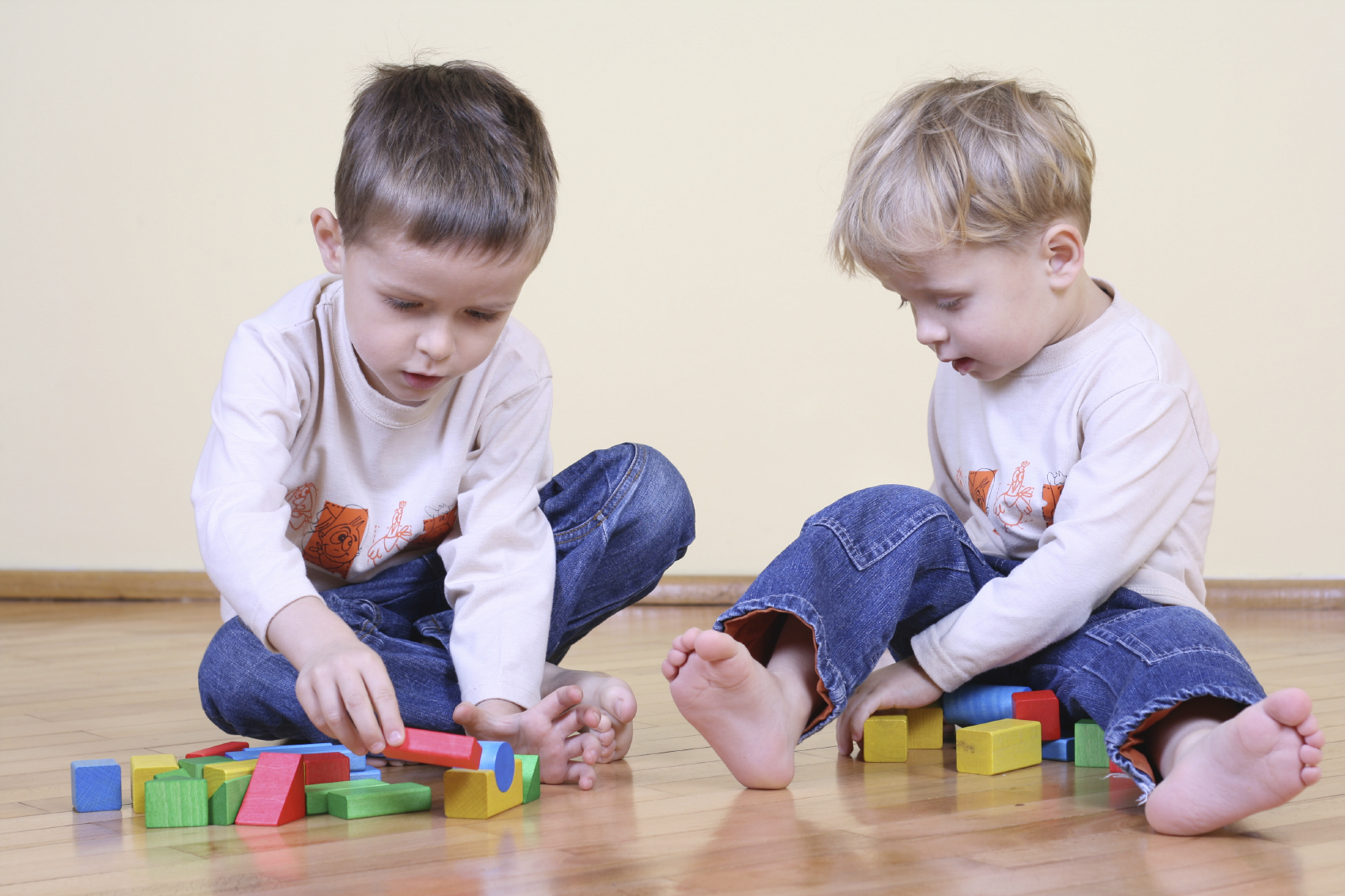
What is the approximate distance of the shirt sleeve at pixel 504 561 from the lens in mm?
987

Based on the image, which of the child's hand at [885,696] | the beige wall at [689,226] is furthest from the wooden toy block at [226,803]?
the beige wall at [689,226]

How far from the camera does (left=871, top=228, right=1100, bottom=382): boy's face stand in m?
1.02

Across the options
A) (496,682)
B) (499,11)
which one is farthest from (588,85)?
(496,682)

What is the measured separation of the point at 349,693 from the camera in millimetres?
778

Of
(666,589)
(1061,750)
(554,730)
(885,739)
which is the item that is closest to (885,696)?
(885,739)

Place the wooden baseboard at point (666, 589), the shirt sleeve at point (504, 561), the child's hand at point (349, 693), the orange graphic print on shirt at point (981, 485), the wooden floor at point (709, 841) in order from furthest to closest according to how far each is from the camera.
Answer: the wooden baseboard at point (666, 589), the orange graphic print on shirt at point (981, 485), the shirt sleeve at point (504, 561), the child's hand at point (349, 693), the wooden floor at point (709, 841)

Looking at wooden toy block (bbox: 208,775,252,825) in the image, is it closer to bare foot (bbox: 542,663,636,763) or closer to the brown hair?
bare foot (bbox: 542,663,636,763)

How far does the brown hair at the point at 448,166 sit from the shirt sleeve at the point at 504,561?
0.59 ft

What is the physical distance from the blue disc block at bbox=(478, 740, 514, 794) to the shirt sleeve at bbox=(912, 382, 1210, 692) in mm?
348

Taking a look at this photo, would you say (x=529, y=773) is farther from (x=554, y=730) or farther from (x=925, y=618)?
Answer: (x=925, y=618)

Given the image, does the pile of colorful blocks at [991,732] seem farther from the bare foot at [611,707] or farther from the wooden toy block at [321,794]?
the wooden toy block at [321,794]

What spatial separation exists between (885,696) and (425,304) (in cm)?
47

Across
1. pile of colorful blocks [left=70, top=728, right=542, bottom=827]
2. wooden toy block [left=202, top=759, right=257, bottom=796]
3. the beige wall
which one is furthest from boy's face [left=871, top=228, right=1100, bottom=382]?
the beige wall

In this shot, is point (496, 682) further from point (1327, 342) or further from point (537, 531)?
point (1327, 342)
